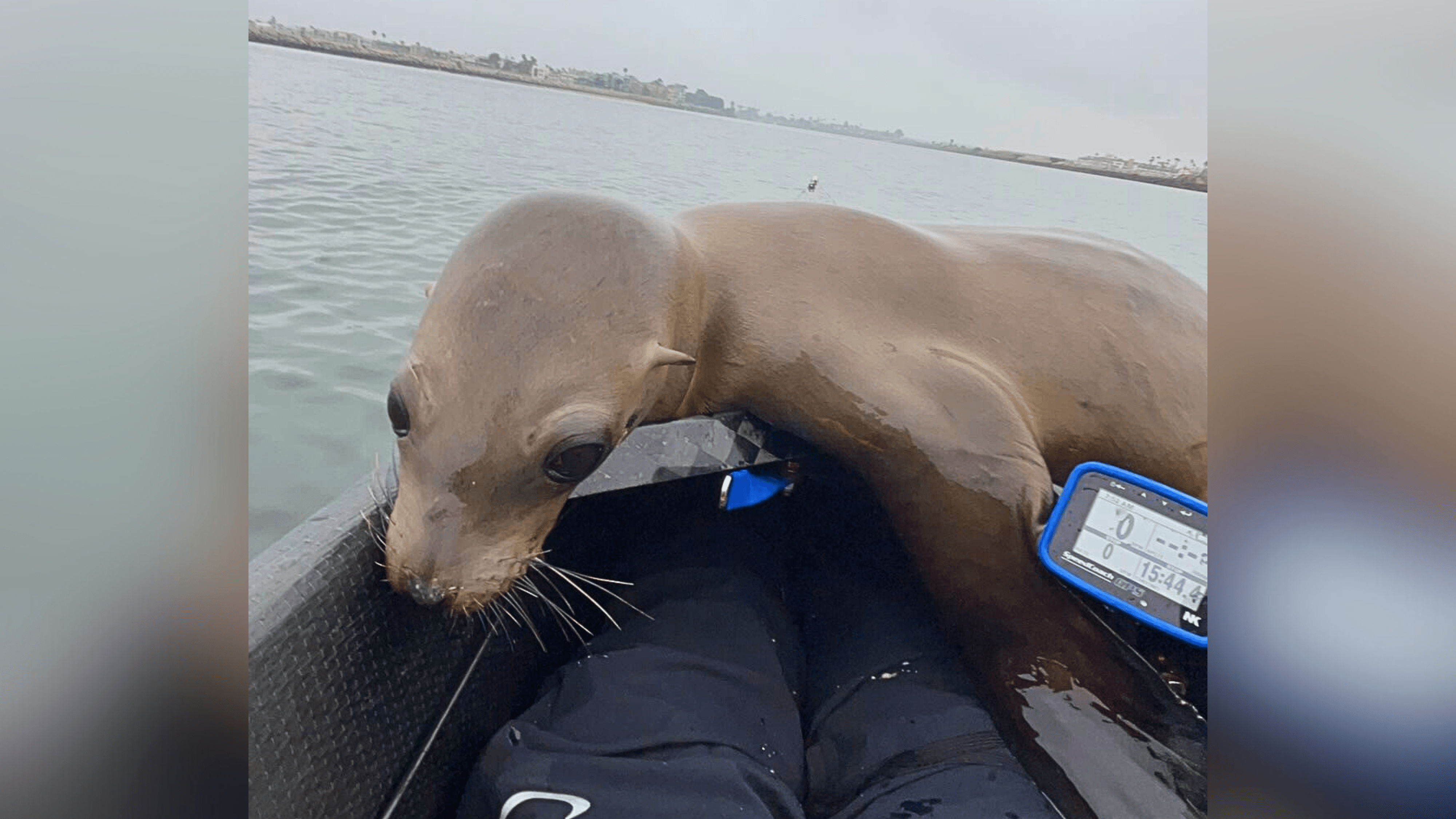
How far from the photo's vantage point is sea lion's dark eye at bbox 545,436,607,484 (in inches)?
56.1

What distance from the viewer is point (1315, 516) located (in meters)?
0.49

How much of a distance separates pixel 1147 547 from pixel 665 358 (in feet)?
2.89

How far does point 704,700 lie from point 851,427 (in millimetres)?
620

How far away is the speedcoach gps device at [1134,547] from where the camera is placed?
126cm

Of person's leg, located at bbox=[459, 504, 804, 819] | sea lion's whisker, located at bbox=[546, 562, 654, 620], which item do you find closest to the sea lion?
sea lion's whisker, located at bbox=[546, 562, 654, 620]

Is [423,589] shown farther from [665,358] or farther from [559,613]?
[665,358]

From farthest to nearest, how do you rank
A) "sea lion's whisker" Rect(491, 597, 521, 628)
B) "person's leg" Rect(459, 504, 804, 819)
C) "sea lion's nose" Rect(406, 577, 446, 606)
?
"sea lion's whisker" Rect(491, 597, 521, 628)
"sea lion's nose" Rect(406, 577, 446, 606)
"person's leg" Rect(459, 504, 804, 819)

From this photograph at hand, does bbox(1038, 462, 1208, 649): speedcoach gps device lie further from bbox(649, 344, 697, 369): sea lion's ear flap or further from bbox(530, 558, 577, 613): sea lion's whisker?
bbox(530, 558, 577, 613): sea lion's whisker

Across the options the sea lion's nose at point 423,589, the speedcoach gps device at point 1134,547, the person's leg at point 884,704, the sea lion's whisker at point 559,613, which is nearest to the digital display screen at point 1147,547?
the speedcoach gps device at point 1134,547

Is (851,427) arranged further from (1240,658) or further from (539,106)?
(539,106)

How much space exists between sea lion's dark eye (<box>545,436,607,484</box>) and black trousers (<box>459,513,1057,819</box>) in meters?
0.30

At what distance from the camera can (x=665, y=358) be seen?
1.57 meters

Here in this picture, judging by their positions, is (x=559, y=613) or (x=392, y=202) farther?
(x=392, y=202)

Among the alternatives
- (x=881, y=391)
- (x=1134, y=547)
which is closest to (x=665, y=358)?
(x=881, y=391)
